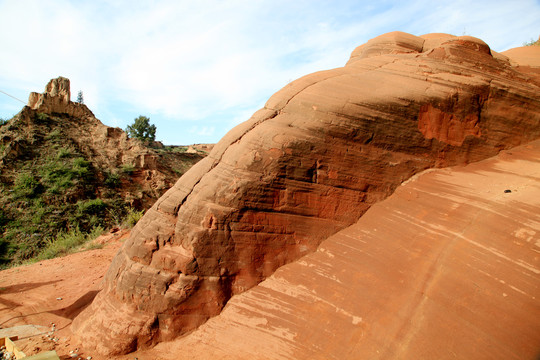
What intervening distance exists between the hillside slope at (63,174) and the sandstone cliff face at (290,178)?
11.9 m

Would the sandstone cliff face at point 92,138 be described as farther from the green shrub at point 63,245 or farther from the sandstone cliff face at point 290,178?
the sandstone cliff face at point 290,178

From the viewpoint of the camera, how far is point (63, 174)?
17891 mm

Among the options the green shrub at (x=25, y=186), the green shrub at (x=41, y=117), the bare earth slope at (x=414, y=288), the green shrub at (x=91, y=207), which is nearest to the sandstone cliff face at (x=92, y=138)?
the green shrub at (x=41, y=117)

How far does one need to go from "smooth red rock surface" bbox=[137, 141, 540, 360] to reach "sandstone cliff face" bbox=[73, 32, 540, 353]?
1.14 ft

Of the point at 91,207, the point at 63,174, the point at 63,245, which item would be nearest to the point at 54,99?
the point at 63,174

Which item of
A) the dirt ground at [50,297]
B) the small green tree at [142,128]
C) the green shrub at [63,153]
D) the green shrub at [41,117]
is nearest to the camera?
the dirt ground at [50,297]

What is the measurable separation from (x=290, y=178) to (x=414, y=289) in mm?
2503

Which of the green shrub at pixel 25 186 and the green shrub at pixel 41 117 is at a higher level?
the green shrub at pixel 41 117

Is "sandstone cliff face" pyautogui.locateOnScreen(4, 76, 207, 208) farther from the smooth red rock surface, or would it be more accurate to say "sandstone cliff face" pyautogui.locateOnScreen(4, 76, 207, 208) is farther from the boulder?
the smooth red rock surface

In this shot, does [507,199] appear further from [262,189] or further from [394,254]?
[262,189]

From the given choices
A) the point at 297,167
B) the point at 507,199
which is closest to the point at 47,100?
the point at 297,167

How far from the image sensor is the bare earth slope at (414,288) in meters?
3.66

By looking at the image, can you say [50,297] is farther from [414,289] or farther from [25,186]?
[25,186]

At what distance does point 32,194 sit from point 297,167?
1733 cm
